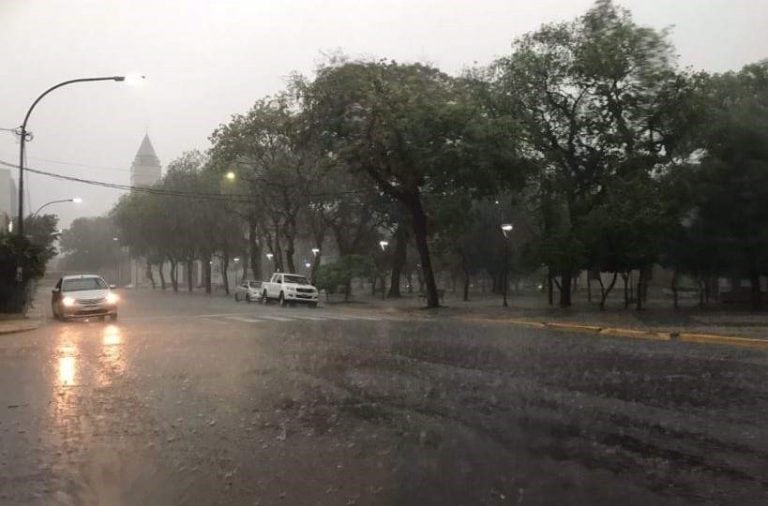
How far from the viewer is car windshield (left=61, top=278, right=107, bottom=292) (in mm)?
25328

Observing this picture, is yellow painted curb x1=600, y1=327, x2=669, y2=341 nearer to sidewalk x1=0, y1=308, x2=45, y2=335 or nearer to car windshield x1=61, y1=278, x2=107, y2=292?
sidewalk x1=0, y1=308, x2=45, y2=335

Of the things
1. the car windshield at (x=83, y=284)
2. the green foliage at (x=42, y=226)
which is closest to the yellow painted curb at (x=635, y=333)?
the car windshield at (x=83, y=284)

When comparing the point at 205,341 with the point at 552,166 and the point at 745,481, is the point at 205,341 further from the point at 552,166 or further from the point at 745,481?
the point at 552,166

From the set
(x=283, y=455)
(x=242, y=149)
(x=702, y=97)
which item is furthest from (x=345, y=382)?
(x=242, y=149)

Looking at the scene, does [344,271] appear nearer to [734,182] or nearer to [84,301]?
[84,301]

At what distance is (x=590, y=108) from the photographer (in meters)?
29.0

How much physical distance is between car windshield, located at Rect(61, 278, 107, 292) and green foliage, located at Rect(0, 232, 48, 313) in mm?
1539

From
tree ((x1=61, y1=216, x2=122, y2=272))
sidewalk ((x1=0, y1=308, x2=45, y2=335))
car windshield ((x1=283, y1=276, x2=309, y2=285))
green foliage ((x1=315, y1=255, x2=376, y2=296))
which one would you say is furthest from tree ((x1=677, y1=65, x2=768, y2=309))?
tree ((x1=61, y1=216, x2=122, y2=272))

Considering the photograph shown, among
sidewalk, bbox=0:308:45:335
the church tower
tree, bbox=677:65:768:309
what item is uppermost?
the church tower

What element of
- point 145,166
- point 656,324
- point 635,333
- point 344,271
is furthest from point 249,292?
point 145,166

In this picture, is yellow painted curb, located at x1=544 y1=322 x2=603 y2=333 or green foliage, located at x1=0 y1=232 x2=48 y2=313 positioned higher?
green foliage, located at x1=0 y1=232 x2=48 y2=313

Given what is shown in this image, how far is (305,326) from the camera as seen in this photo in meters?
20.8

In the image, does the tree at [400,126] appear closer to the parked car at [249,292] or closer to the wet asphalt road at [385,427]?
the wet asphalt road at [385,427]

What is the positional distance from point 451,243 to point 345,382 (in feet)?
116
